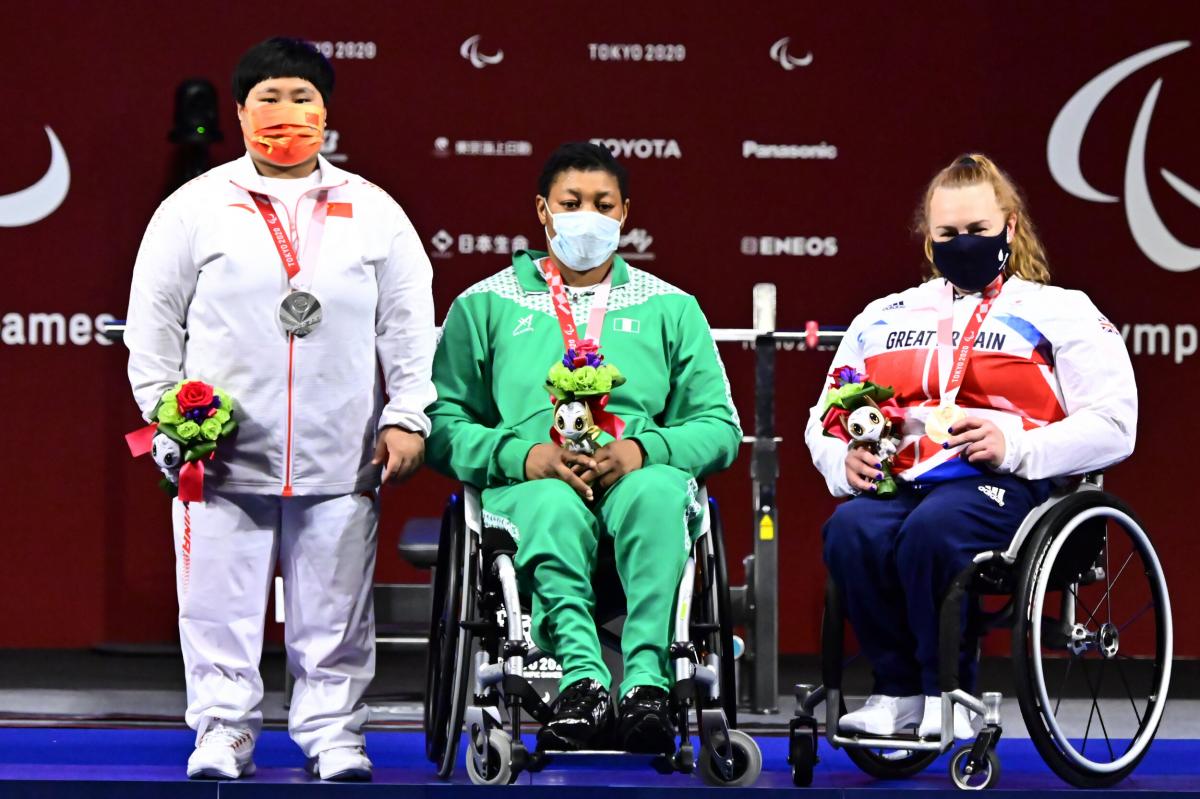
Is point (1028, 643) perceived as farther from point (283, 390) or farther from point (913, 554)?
point (283, 390)

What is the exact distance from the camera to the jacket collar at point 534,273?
3539 mm

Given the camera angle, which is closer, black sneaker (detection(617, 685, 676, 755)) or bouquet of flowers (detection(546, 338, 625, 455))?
black sneaker (detection(617, 685, 676, 755))

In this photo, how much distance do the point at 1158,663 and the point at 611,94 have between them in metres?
3.16

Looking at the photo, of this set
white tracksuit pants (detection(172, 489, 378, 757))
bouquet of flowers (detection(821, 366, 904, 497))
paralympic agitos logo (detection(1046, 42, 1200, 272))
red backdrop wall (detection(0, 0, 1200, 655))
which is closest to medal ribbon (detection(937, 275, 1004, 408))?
bouquet of flowers (detection(821, 366, 904, 497))

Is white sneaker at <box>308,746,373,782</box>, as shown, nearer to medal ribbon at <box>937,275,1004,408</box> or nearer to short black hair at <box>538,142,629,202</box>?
short black hair at <box>538,142,629,202</box>

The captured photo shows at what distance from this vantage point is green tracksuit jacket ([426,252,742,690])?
10.2 ft

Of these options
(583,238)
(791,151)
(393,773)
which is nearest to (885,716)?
(393,773)

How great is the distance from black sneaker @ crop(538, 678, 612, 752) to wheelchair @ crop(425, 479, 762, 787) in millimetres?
26

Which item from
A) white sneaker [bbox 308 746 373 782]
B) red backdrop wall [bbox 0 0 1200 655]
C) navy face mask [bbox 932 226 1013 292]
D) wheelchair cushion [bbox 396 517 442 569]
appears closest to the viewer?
white sneaker [bbox 308 746 373 782]

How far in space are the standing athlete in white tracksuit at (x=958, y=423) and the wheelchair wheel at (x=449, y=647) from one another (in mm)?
690

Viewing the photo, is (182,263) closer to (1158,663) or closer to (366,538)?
(366,538)

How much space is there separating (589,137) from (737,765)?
3164 millimetres

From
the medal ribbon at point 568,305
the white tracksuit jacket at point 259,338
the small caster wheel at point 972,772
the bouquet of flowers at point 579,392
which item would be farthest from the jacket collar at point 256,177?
the small caster wheel at point 972,772

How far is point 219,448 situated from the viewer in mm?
3309
